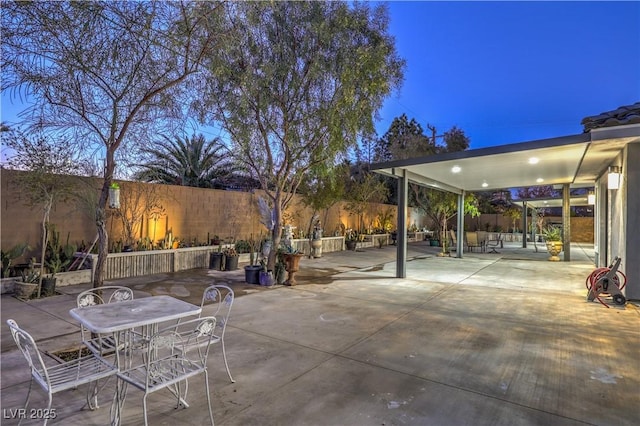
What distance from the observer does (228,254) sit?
8.92m

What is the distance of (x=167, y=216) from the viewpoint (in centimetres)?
895

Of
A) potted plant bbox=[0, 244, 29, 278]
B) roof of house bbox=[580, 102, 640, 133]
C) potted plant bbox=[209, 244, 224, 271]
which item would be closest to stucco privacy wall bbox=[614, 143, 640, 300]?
roof of house bbox=[580, 102, 640, 133]

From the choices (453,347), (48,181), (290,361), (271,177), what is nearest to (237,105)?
(271,177)

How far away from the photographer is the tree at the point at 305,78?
249 inches

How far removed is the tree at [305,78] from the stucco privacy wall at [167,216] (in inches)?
124

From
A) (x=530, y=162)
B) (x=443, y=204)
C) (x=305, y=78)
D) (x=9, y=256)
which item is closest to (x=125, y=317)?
(x=9, y=256)

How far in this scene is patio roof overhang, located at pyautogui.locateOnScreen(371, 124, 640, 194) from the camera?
596 centimetres

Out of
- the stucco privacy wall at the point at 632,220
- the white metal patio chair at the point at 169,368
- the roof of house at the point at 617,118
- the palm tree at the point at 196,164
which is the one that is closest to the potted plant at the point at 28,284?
the white metal patio chair at the point at 169,368

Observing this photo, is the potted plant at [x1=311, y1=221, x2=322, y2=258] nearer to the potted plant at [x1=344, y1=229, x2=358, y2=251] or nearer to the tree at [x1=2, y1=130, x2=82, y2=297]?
the potted plant at [x1=344, y1=229, x2=358, y2=251]

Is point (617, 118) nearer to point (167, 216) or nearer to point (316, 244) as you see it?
point (316, 244)

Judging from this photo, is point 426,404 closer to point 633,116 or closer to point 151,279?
point 633,116

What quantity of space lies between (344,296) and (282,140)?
3.33 metres

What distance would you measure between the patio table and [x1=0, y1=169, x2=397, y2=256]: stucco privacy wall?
515 centimetres

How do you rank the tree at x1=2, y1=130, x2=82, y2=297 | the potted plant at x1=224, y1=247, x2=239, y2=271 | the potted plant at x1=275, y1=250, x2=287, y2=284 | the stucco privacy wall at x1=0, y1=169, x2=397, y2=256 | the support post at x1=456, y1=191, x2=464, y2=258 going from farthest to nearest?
the support post at x1=456, y1=191, x2=464, y2=258, the potted plant at x1=224, y1=247, x2=239, y2=271, the potted plant at x1=275, y1=250, x2=287, y2=284, the stucco privacy wall at x1=0, y1=169, x2=397, y2=256, the tree at x1=2, y1=130, x2=82, y2=297
